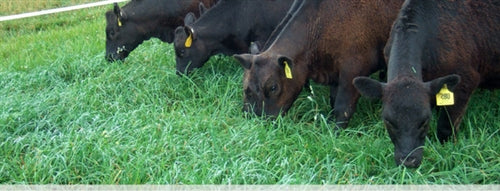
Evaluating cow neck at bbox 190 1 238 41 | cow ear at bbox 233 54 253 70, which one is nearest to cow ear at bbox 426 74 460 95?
cow ear at bbox 233 54 253 70

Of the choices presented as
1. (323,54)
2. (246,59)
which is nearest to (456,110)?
(323,54)

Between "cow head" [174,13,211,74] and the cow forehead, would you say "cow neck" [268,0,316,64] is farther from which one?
"cow head" [174,13,211,74]

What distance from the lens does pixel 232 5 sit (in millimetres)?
8328

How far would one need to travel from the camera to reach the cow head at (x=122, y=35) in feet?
31.4

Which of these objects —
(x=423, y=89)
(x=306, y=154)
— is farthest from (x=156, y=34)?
(x=423, y=89)

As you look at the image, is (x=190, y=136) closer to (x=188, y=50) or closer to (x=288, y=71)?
(x=288, y=71)

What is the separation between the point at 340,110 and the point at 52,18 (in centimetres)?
965

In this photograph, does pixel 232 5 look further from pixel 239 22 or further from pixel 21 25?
pixel 21 25

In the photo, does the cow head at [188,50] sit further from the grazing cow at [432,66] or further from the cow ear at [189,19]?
the grazing cow at [432,66]

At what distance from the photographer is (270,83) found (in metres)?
6.41

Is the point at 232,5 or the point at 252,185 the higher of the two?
the point at 232,5

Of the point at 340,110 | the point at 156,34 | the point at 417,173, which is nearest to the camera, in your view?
the point at 417,173

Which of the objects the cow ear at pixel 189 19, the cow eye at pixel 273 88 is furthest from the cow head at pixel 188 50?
the cow eye at pixel 273 88

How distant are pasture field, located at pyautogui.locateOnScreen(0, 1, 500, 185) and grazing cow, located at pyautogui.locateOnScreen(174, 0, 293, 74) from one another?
0.28 m
